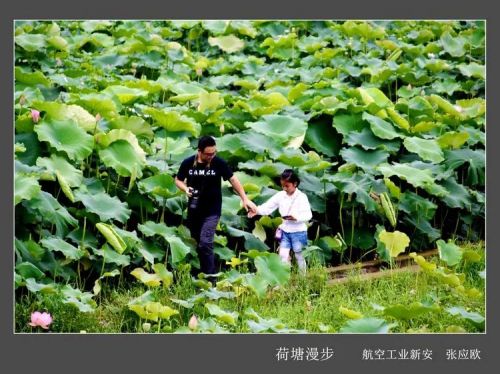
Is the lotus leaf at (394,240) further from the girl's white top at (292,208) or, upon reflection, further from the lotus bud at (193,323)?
the lotus bud at (193,323)

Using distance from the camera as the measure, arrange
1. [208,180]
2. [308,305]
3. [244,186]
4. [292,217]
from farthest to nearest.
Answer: [244,186] < [292,217] < [208,180] < [308,305]

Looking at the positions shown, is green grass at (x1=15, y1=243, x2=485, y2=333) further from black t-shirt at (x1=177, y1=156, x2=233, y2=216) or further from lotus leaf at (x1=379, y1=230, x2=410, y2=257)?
black t-shirt at (x1=177, y1=156, x2=233, y2=216)

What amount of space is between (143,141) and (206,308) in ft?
6.02

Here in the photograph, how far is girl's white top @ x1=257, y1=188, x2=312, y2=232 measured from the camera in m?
5.66

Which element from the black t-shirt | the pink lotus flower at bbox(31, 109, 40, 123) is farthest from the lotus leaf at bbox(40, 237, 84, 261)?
the pink lotus flower at bbox(31, 109, 40, 123)

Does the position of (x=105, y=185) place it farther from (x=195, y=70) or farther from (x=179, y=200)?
(x=195, y=70)

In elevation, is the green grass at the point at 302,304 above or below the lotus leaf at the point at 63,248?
below

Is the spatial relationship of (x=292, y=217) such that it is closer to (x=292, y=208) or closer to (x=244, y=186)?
(x=292, y=208)

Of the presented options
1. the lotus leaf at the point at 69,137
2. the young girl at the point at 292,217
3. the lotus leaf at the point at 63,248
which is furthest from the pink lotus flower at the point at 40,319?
the young girl at the point at 292,217

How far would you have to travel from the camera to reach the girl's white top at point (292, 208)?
566 centimetres

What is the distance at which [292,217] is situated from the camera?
222 inches

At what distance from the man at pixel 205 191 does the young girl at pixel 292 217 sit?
279 mm

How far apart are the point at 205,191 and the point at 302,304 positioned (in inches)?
32.5

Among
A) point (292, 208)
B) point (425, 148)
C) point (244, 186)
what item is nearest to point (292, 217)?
point (292, 208)
